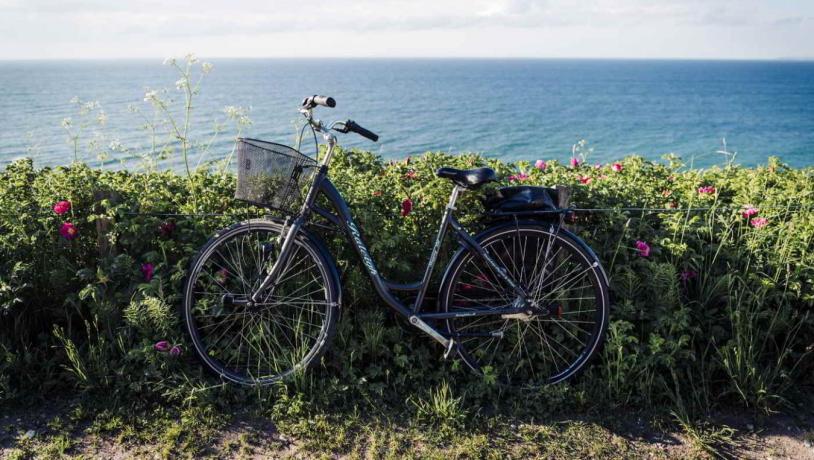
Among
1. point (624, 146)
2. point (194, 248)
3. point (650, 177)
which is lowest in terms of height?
point (624, 146)

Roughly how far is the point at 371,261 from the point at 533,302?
101 centimetres

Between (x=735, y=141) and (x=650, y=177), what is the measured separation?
57.6m

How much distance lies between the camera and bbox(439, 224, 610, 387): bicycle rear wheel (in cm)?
388

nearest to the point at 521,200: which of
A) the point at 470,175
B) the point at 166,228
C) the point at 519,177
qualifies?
the point at 470,175

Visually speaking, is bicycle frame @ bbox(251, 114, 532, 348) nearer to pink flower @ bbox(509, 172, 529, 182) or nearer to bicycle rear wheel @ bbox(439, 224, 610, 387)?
bicycle rear wheel @ bbox(439, 224, 610, 387)

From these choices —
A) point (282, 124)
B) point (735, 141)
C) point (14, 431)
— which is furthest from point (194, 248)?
point (735, 141)

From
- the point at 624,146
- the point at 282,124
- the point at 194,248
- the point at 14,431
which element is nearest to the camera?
the point at 14,431

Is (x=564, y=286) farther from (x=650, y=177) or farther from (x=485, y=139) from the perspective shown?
(x=485, y=139)

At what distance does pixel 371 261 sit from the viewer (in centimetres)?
390

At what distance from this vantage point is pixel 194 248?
4270 mm

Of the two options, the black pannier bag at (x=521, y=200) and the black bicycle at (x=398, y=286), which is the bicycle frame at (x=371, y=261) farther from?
the black pannier bag at (x=521, y=200)

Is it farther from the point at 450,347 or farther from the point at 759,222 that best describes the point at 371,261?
the point at 759,222

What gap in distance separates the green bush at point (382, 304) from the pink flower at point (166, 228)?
11 millimetres

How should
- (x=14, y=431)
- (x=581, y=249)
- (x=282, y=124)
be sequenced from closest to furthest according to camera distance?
1. (x=14, y=431)
2. (x=581, y=249)
3. (x=282, y=124)
